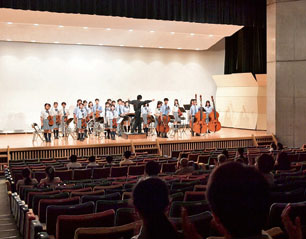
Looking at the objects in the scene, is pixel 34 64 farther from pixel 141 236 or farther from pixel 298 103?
pixel 141 236

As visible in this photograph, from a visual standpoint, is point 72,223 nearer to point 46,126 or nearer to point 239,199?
point 239,199

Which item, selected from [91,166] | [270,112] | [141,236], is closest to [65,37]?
[270,112]

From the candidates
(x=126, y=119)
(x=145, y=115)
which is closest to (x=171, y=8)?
(x=145, y=115)

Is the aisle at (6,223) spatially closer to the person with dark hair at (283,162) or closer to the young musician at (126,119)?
the person with dark hair at (283,162)

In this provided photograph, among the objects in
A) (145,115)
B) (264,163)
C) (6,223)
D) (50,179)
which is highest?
(145,115)

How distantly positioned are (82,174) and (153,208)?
20.3 feet

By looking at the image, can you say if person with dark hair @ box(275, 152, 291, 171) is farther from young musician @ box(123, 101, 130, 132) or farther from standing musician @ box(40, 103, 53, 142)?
young musician @ box(123, 101, 130, 132)

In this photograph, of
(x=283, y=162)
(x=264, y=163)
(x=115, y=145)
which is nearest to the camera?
(x=264, y=163)

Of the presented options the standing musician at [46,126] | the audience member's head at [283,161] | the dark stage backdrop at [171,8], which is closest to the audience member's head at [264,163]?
the audience member's head at [283,161]

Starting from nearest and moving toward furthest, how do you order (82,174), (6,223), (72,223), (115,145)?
(72,223) < (6,223) < (82,174) < (115,145)

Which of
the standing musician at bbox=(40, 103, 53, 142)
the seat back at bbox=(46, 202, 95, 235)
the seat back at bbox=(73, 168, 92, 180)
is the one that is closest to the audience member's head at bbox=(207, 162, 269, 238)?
the seat back at bbox=(46, 202, 95, 235)

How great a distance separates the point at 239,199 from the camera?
1374 mm

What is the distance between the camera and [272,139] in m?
15.5

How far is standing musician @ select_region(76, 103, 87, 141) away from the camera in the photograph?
15.3 meters
